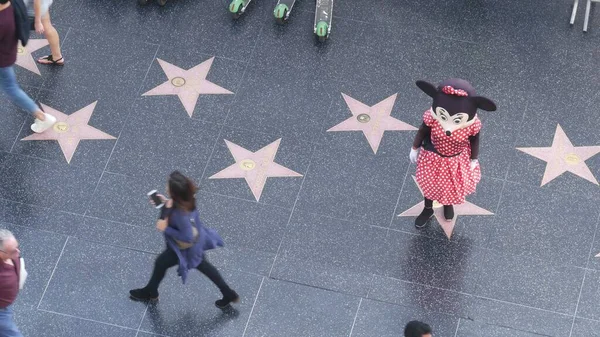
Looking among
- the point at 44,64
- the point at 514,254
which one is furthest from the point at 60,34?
the point at 514,254

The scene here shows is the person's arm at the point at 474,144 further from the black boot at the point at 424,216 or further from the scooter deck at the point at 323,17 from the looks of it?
the scooter deck at the point at 323,17

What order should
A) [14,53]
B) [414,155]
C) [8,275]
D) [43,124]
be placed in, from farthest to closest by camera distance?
[43,124]
[14,53]
[414,155]
[8,275]

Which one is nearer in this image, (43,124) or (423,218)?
(423,218)

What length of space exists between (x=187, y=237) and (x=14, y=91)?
8.55ft

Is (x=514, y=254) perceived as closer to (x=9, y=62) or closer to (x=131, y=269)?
(x=131, y=269)

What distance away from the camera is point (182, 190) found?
24.7 feet

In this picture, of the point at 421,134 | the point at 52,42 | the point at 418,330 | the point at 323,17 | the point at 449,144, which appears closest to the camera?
the point at 418,330

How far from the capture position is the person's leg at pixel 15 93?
9562 millimetres

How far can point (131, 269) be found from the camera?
897 cm

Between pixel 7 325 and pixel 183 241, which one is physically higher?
pixel 183 241

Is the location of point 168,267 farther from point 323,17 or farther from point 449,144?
point 323,17

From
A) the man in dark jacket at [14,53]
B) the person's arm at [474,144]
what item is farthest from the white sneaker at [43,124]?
the person's arm at [474,144]

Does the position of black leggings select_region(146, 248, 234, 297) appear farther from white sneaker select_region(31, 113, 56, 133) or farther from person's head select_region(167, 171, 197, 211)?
white sneaker select_region(31, 113, 56, 133)

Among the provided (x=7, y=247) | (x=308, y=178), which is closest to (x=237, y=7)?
(x=308, y=178)
